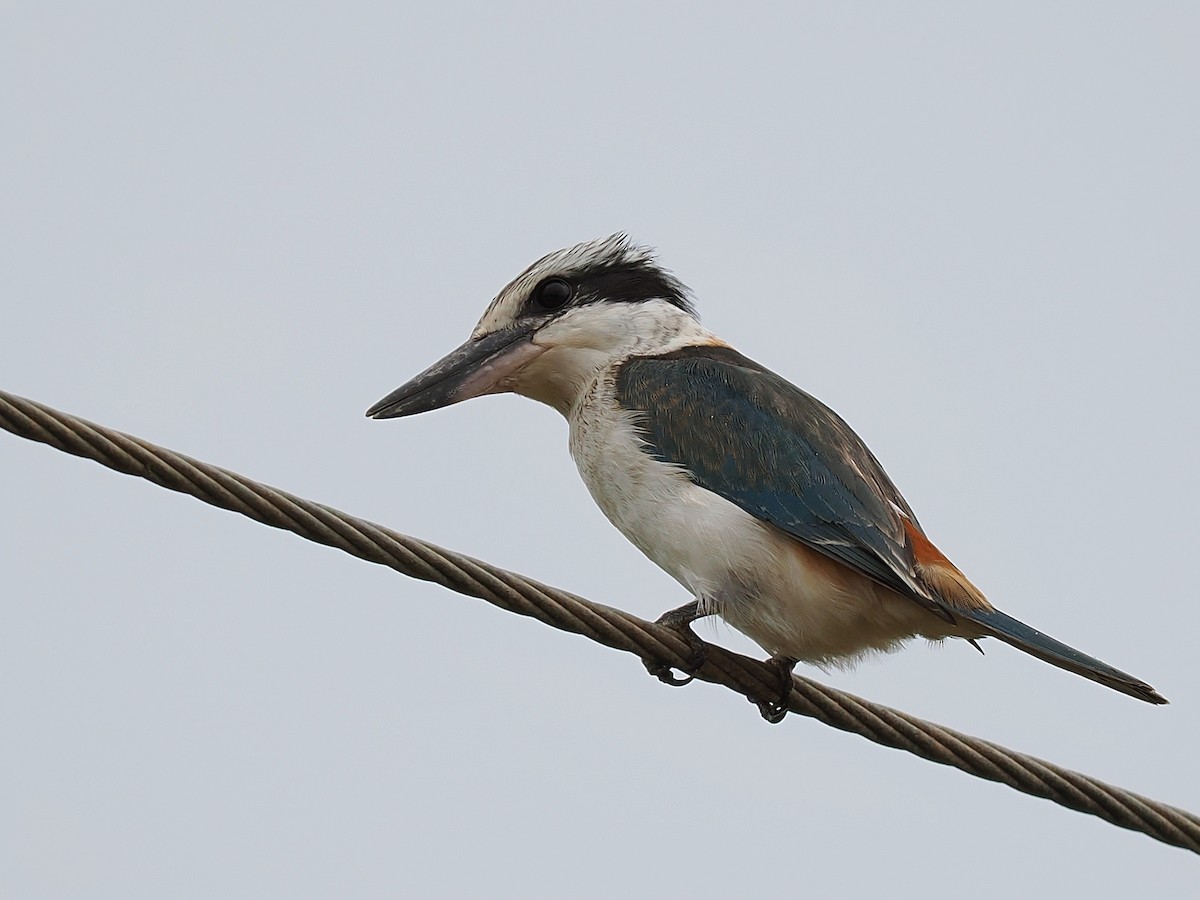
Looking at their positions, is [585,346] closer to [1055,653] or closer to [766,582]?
[766,582]

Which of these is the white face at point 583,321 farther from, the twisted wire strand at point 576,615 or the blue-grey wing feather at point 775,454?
the twisted wire strand at point 576,615

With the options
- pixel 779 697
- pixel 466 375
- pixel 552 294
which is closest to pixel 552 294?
pixel 552 294

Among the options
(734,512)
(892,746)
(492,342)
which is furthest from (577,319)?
(892,746)

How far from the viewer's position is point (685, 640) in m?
4.10

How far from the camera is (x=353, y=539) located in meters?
3.23

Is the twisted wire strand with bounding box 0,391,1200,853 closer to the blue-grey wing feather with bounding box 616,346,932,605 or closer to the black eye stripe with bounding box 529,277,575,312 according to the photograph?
the blue-grey wing feather with bounding box 616,346,932,605

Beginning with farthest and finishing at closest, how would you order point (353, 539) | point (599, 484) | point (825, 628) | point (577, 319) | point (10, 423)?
1. point (577, 319)
2. point (599, 484)
3. point (825, 628)
4. point (353, 539)
5. point (10, 423)

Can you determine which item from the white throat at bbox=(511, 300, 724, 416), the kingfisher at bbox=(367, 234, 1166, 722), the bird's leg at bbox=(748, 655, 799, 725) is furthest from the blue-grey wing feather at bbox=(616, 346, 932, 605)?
the bird's leg at bbox=(748, 655, 799, 725)

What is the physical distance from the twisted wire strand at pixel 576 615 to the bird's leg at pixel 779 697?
0.07 feet

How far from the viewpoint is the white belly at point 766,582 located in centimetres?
424

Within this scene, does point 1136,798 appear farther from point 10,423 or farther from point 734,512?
point 10,423

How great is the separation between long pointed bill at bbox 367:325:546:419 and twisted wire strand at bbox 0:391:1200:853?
4.21 ft

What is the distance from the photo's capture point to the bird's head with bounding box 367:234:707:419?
504cm

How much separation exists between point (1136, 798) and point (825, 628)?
972 mm
